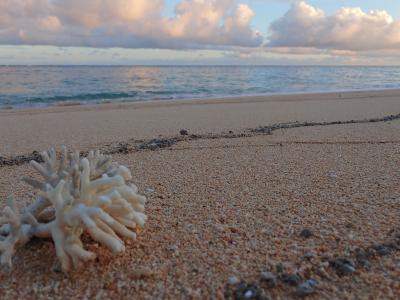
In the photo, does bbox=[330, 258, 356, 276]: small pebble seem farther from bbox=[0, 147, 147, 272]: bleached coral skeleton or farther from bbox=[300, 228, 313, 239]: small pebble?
bbox=[0, 147, 147, 272]: bleached coral skeleton

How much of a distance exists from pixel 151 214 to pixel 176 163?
1.33m

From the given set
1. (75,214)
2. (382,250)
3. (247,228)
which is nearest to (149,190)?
(247,228)

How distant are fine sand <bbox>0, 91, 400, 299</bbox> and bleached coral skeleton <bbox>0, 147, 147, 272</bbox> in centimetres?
9

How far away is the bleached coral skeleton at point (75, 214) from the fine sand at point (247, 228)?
0.09m

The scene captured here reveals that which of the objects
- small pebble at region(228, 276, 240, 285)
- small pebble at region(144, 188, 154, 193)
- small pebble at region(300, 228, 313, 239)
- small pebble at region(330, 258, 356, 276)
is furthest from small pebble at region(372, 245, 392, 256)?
small pebble at region(144, 188, 154, 193)

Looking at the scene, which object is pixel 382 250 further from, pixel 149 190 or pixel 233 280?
pixel 149 190

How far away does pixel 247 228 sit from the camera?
2.03 metres

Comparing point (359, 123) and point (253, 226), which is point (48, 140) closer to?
point (253, 226)

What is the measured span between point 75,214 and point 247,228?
91 cm

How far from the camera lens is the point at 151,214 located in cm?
224

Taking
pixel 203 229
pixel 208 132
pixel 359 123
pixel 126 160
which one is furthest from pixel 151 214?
pixel 359 123

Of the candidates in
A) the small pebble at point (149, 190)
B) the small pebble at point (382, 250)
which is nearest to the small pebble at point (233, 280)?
the small pebble at point (382, 250)

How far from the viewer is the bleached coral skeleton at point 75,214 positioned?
5.13 feet

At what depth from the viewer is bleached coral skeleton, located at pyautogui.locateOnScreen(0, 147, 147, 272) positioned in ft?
5.13
